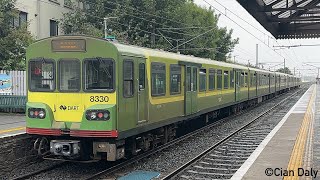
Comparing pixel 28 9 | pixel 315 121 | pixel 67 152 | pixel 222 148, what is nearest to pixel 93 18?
pixel 28 9

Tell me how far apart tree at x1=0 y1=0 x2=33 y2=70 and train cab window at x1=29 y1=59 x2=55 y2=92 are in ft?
45.3

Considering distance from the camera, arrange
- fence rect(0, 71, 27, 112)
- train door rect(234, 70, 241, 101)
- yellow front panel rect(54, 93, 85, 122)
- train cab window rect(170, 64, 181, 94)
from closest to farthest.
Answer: yellow front panel rect(54, 93, 85, 122) < train cab window rect(170, 64, 181, 94) < fence rect(0, 71, 27, 112) < train door rect(234, 70, 241, 101)

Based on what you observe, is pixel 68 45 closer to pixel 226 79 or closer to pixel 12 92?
pixel 12 92

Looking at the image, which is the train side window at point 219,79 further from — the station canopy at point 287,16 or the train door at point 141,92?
the train door at point 141,92

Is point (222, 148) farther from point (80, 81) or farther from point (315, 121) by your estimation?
point (315, 121)

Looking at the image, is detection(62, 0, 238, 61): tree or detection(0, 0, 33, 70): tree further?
detection(62, 0, 238, 61): tree

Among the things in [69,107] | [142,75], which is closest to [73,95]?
[69,107]

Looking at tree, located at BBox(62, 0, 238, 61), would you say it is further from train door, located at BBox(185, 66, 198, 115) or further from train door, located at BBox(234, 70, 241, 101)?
train door, located at BBox(185, 66, 198, 115)

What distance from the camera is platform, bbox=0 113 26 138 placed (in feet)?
39.2

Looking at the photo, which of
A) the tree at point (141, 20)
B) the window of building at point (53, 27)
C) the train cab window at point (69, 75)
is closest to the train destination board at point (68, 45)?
the train cab window at point (69, 75)

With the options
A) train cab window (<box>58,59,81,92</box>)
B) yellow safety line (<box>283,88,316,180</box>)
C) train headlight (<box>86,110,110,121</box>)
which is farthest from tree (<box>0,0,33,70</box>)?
yellow safety line (<box>283,88,316,180</box>)

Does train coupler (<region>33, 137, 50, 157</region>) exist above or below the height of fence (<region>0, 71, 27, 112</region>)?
below

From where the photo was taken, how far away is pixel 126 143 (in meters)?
10.2

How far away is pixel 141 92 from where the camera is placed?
10.0 meters
